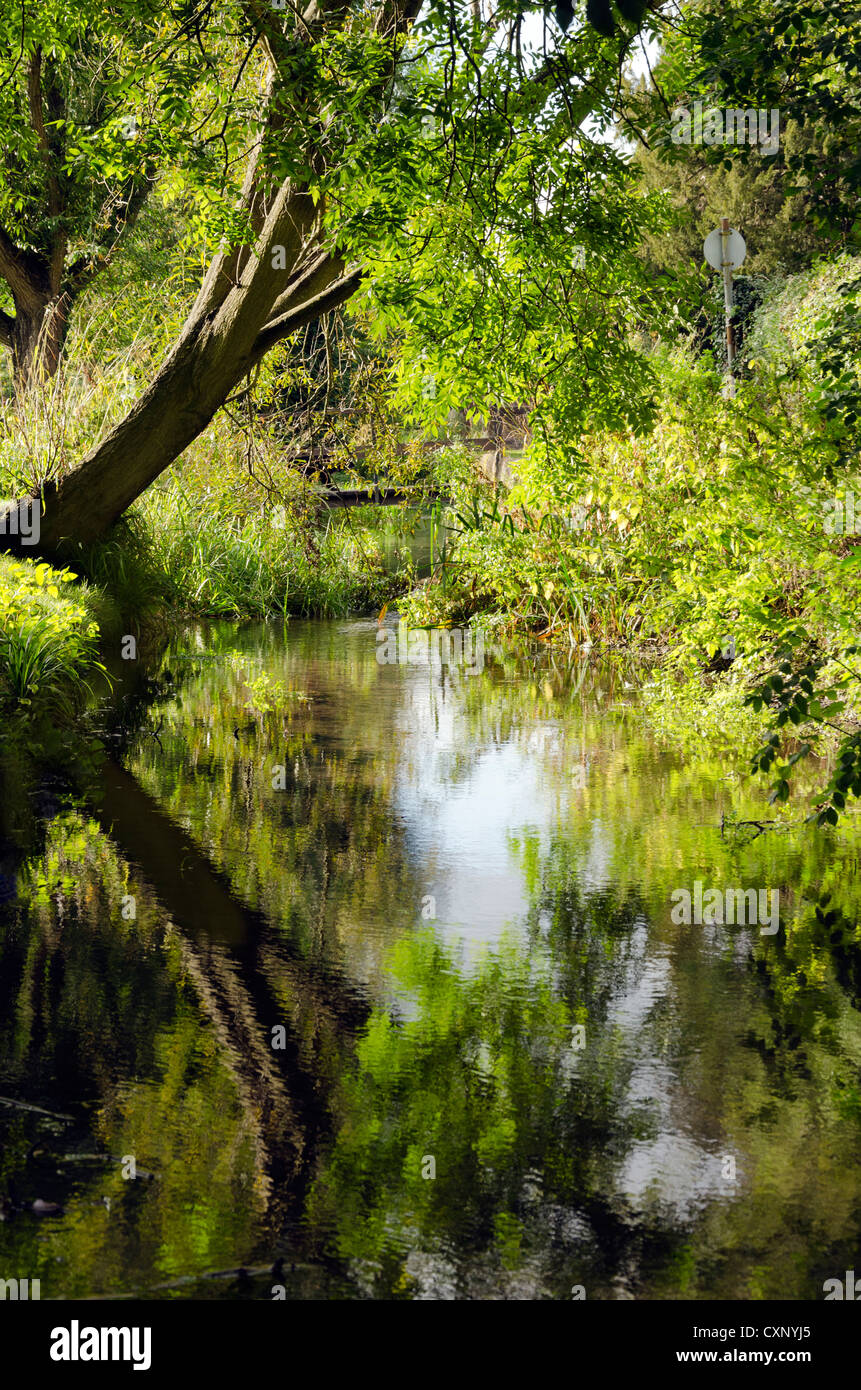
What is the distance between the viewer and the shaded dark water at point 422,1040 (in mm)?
3514

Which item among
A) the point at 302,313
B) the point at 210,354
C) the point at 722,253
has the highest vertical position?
the point at 722,253

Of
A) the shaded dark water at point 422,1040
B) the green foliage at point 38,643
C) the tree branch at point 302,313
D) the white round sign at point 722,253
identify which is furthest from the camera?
the white round sign at point 722,253

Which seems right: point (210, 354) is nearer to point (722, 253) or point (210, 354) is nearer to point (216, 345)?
point (216, 345)

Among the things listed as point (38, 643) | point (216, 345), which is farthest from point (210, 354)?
point (38, 643)

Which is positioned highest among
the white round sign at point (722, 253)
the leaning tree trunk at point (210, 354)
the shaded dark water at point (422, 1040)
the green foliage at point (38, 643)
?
the white round sign at point (722, 253)

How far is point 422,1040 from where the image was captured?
15.9 feet

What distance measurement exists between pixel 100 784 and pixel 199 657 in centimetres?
693

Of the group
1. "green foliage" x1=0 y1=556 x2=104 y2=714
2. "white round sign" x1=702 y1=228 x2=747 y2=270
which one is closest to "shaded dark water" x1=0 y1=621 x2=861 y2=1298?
"green foliage" x1=0 y1=556 x2=104 y2=714

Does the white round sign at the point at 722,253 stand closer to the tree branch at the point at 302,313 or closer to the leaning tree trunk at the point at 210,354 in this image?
the leaning tree trunk at the point at 210,354

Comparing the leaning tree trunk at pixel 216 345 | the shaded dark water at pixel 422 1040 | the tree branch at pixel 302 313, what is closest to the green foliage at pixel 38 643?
the shaded dark water at pixel 422 1040

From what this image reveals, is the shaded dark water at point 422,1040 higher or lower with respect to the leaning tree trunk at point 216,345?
lower

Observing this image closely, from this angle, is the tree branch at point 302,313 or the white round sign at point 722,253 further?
the white round sign at point 722,253

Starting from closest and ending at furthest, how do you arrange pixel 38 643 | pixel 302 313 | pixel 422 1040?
pixel 422 1040 → pixel 38 643 → pixel 302 313
